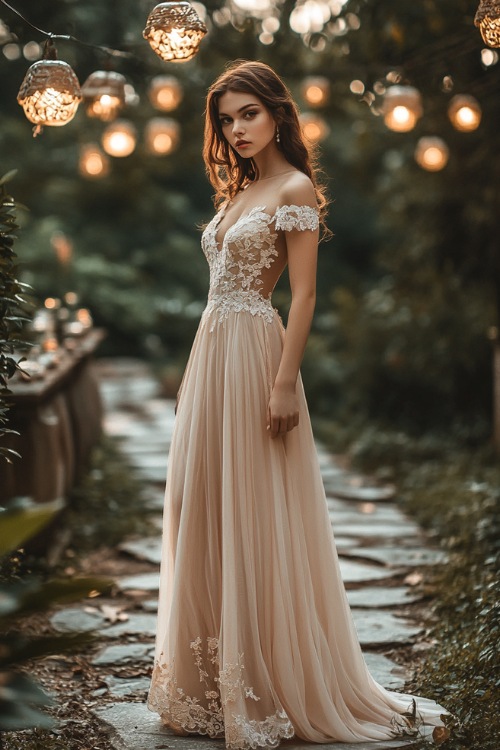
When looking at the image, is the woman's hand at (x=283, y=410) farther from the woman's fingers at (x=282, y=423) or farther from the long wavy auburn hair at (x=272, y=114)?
the long wavy auburn hair at (x=272, y=114)

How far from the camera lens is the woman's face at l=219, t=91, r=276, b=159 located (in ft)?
10.7

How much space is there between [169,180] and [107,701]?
14686 mm

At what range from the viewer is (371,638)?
432cm

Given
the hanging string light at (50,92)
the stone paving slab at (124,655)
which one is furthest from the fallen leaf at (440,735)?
the hanging string light at (50,92)

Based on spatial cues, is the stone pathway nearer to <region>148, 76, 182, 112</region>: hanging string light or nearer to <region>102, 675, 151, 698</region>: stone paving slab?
<region>102, 675, 151, 698</region>: stone paving slab

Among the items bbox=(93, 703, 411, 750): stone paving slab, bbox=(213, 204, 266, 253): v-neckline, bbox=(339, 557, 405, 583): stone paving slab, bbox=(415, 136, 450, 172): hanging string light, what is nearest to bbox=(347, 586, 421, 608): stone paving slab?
bbox=(339, 557, 405, 583): stone paving slab

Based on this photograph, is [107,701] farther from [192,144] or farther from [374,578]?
[192,144]

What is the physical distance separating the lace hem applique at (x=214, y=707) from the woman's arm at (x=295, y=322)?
76 centimetres

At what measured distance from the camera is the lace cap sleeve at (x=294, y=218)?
3.16 m

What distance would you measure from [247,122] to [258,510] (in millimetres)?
1258

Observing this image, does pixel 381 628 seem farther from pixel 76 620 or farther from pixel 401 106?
pixel 401 106

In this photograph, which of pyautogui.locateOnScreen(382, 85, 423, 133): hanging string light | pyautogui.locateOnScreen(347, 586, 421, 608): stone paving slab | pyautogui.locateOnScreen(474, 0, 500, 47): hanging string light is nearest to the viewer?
pyautogui.locateOnScreen(474, 0, 500, 47): hanging string light

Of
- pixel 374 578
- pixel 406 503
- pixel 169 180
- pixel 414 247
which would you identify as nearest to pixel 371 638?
pixel 374 578

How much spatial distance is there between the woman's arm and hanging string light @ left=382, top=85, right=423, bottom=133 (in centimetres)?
348
